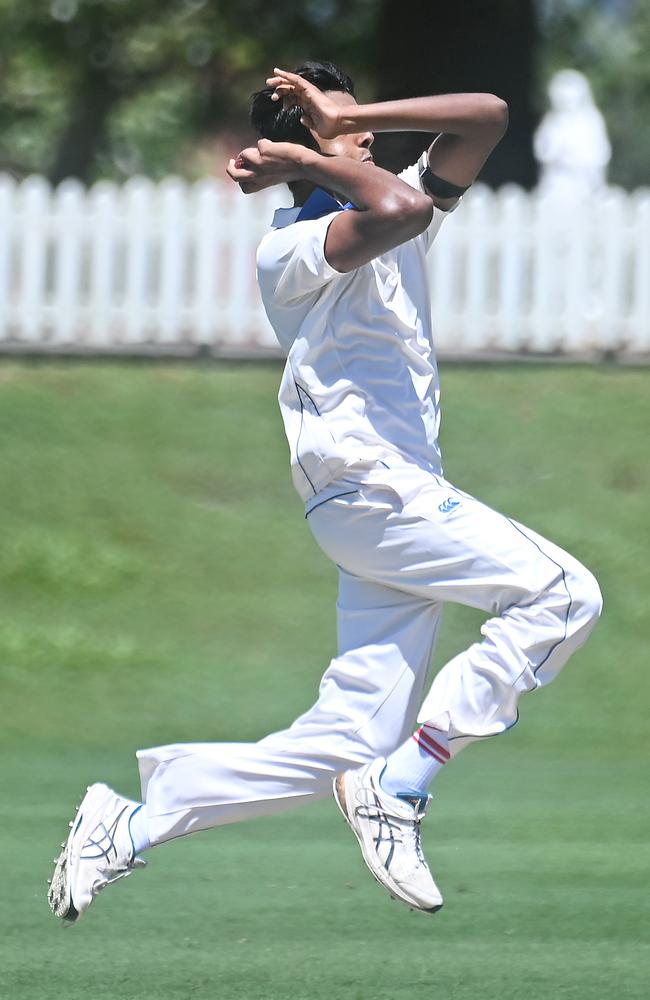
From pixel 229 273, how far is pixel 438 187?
856 centimetres

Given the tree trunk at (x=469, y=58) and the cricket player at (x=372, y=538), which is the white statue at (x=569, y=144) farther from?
the cricket player at (x=372, y=538)

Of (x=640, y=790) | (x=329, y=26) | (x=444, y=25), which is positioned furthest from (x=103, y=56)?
(x=640, y=790)

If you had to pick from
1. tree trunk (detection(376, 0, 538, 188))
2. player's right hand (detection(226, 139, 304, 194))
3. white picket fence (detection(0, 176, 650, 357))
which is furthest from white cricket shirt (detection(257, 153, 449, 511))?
tree trunk (detection(376, 0, 538, 188))

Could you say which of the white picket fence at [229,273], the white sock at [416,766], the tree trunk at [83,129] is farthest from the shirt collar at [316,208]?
the tree trunk at [83,129]

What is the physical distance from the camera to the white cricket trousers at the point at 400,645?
4133 mm

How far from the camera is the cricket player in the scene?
4.11 metres

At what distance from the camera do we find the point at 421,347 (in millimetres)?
4332

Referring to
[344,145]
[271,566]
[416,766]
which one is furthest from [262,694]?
[344,145]

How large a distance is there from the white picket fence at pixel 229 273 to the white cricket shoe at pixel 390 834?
346 inches

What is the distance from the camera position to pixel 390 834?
419 centimetres

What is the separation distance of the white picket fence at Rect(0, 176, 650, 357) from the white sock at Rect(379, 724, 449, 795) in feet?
28.8

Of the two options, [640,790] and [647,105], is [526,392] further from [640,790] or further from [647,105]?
[647,105]

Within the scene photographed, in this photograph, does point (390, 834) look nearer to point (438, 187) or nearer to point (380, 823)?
point (380, 823)

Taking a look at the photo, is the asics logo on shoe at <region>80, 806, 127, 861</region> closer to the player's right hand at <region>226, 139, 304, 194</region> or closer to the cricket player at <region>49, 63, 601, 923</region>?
the cricket player at <region>49, 63, 601, 923</region>
